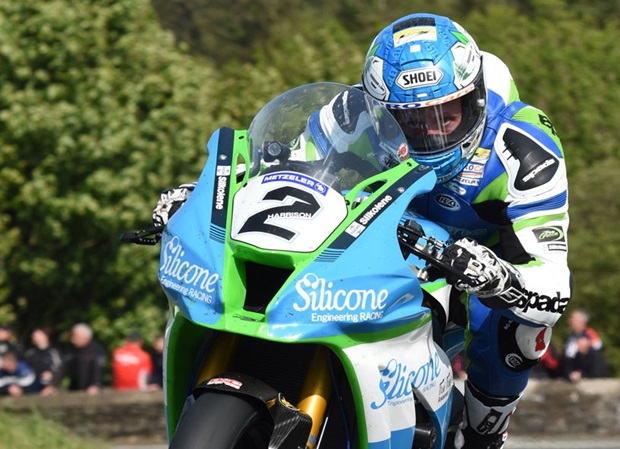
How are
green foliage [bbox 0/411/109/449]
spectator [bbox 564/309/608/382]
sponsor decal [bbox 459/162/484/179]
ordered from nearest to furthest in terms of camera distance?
sponsor decal [bbox 459/162/484/179] < green foliage [bbox 0/411/109/449] < spectator [bbox 564/309/608/382]

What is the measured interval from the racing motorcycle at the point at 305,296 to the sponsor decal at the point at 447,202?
0.63 metres

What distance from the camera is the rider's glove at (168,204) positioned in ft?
15.8

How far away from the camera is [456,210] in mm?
5246

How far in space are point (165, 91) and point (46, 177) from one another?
2.71 m

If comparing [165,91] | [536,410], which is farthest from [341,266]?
[165,91]

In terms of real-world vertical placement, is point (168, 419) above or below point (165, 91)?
above

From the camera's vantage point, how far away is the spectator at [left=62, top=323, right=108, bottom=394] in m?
11.8

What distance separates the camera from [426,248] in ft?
14.0

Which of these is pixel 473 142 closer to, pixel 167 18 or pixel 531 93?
pixel 531 93

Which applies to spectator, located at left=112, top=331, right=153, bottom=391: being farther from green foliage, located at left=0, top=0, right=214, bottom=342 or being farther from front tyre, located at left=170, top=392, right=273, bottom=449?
front tyre, located at left=170, top=392, right=273, bottom=449

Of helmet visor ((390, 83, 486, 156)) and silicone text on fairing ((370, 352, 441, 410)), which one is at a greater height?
helmet visor ((390, 83, 486, 156))

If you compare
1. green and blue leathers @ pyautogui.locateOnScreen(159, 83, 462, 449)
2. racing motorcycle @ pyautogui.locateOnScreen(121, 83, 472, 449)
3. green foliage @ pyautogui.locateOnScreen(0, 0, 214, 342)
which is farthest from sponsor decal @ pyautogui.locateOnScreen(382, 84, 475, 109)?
green foliage @ pyautogui.locateOnScreen(0, 0, 214, 342)

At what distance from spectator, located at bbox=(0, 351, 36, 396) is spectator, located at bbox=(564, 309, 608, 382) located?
5514 millimetres

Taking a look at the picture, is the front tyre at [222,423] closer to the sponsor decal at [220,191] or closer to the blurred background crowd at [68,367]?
the sponsor decal at [220,191]
